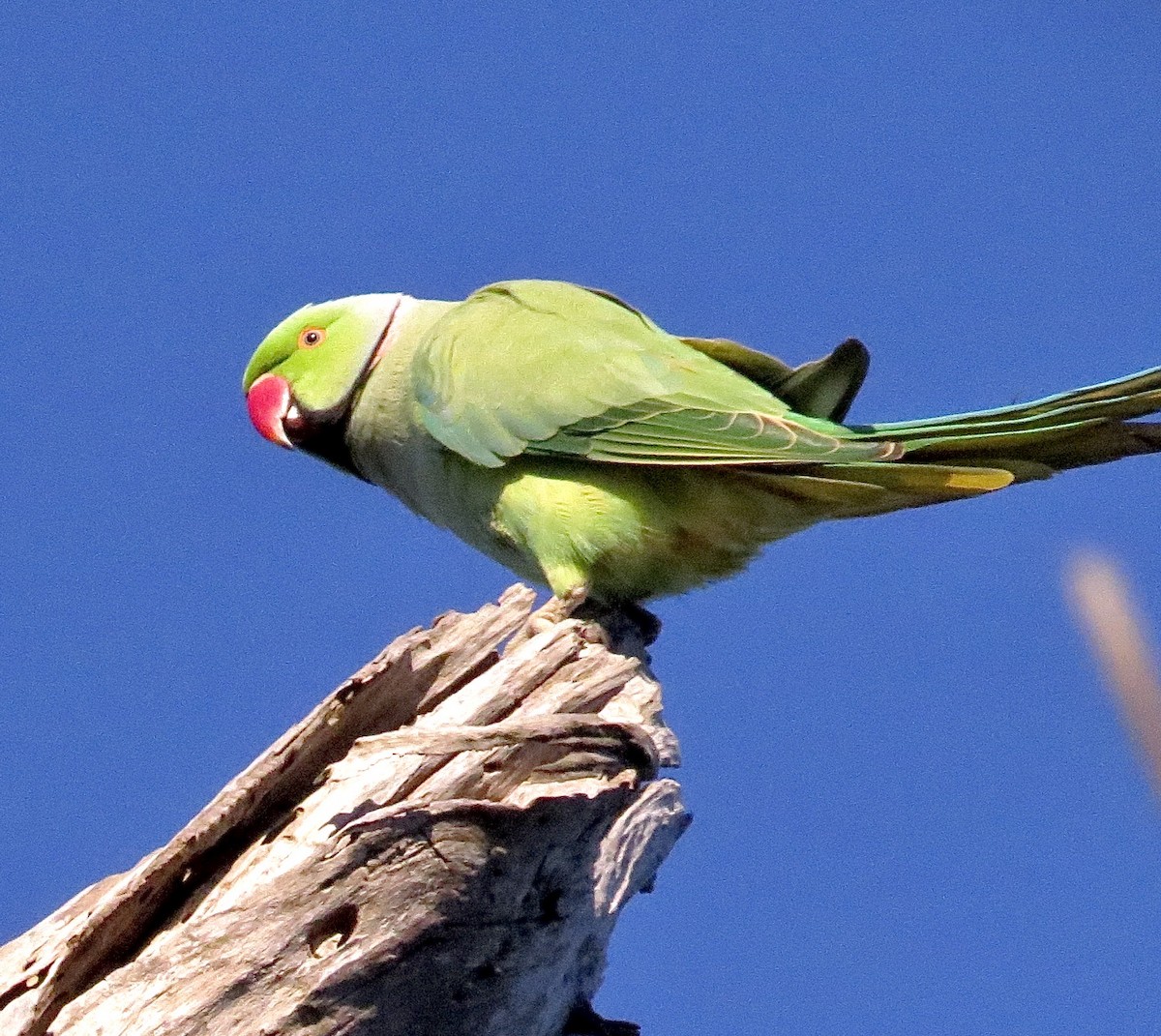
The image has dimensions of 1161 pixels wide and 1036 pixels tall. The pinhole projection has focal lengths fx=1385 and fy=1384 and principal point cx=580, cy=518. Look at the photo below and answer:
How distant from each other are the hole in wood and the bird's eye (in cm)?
353

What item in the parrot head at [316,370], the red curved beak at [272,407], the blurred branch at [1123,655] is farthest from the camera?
→ the red curved beak at [272,407]

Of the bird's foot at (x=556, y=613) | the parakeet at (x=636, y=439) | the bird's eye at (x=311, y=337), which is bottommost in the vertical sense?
the bird's foot at (x=556, y=613)

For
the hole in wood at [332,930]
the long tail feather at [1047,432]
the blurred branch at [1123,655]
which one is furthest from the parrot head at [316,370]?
the blurred branch at [1123,655]

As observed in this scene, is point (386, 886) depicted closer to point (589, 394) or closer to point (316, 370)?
point (589, 394)

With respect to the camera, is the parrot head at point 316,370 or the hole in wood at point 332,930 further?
the parrot head at point 316,370

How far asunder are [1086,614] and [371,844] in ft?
7.00

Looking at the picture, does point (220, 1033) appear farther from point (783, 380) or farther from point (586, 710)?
point (783, 380)

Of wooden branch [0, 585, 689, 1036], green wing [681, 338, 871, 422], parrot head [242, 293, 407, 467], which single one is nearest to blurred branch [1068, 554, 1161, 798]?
wooden branch [0, 585, 689, 1036]

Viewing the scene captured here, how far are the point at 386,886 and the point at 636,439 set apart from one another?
2.31m

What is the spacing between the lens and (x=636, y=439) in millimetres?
4848

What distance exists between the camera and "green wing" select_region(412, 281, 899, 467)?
15.3 ft

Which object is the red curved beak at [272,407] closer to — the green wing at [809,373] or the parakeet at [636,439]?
the parakeet at [636,439]

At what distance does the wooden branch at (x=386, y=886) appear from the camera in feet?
9.13

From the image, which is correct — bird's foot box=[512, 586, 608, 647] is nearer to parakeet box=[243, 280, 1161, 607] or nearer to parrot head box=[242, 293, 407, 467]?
parakeet box=[243, 280, 1161, 607]
